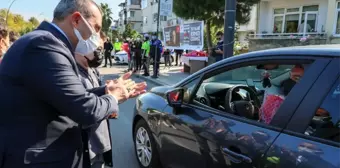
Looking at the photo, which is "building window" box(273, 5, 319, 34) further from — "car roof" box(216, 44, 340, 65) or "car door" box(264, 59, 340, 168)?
"car door" box(264, 59, 340, 168)

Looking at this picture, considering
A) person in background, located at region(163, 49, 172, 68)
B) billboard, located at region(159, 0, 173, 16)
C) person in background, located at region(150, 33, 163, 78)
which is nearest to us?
billboard, located at region(159, 0, 173, 16)

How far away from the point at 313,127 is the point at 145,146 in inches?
86.9

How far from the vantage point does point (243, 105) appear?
2566mm

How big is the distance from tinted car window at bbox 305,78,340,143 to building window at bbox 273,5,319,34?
731 inches

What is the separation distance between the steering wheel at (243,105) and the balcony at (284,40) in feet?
46.4

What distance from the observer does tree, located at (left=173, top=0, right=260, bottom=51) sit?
610 inches

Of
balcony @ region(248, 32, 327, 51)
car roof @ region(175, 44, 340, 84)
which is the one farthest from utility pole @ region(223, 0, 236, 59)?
balcony @ region(248, 32, 327, 51)

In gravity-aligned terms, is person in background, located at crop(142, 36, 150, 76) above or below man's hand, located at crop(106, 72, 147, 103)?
below

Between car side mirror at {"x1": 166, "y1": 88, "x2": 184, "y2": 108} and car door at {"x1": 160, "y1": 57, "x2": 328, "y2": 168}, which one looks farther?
car side mirror at {"x1": 166, "y1": 88, "x2": 184, "y2": 108}

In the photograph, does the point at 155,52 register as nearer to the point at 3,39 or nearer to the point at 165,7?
the point at 165,7

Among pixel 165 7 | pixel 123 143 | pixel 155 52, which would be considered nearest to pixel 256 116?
pixel 123 143

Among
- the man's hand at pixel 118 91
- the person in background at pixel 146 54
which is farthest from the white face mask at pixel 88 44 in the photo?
the person in background at pixel 146 54

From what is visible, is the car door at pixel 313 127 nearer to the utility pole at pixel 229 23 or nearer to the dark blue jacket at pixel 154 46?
the utility pole at pixel 229 23

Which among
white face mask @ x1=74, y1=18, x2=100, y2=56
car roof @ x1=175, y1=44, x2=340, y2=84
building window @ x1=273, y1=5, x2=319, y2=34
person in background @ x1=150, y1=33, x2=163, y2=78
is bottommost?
person in background @ x1=150, y1=33, x2=163, y2=78
